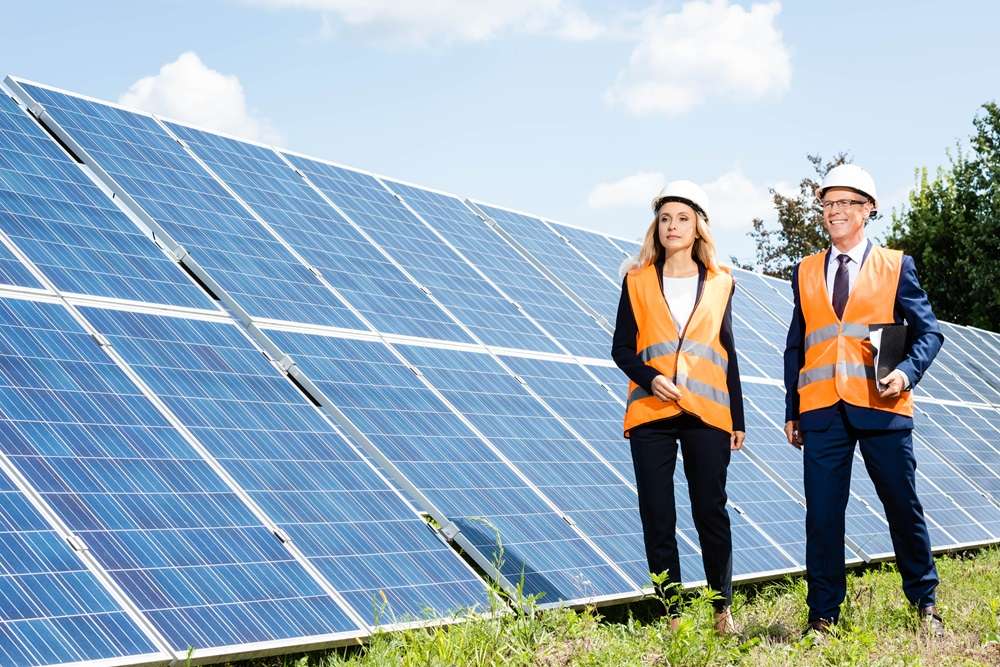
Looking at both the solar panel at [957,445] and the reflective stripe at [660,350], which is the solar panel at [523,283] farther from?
the solar panel at [957,445]

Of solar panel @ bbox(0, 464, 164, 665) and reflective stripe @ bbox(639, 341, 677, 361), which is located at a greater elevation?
reflective stripe @ bbox(639, 341, 677, 361)

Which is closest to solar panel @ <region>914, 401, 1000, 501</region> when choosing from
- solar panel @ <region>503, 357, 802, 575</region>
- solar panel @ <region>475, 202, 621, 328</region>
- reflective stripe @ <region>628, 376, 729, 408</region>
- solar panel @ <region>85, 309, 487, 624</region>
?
solar panel @ <region>475, 202, 621, 328</region>

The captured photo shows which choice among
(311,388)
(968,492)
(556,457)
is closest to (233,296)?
(311,388)

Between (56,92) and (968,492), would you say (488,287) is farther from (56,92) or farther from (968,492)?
(968,492)

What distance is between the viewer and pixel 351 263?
32.0 feet

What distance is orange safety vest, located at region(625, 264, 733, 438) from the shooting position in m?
6.83

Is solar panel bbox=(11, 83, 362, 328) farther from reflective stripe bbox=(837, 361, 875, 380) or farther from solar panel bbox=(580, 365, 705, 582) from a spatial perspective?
reflective stripe bbox=(837, 361, 875, 380)

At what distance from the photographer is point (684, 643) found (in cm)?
596

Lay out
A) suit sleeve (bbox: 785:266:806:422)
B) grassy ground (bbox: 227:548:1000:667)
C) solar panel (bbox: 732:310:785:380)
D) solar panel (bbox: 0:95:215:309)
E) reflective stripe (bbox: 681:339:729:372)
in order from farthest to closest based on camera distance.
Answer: solar panel (bbox: 732:310:785:380) → suit sleeve (bbox: 785:266:806:422) → solar panel (bbox: 0:95:215:309) → reflective stripe (bbox: 681:339:729:372) → grassy ground (bbox: 227:548:1000:667)

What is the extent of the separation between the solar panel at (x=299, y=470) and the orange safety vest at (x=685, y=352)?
1.41m

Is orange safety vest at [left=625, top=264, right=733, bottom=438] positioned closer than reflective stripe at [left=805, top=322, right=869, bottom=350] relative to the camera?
Yes

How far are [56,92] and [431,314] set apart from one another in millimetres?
3317

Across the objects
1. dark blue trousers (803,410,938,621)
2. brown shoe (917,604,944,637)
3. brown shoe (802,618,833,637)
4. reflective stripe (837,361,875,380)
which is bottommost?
brown shoe (802,618,833,637)

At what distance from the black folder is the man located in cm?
5
